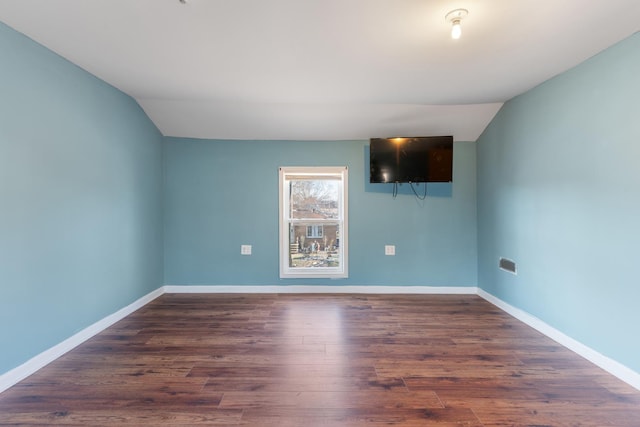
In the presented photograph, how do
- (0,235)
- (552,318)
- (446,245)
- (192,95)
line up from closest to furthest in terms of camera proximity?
(0,235)
(552,318)
(192,95)
(446,245)

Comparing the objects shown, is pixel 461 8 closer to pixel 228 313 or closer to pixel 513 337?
pixel 513 337

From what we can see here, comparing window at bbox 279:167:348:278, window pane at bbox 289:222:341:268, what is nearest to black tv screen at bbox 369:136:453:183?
window at bbox 279:167:348:278

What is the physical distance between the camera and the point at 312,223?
3.78 metres

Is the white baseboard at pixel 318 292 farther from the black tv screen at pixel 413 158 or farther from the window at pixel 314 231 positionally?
the black tv screen at pixel 413 158

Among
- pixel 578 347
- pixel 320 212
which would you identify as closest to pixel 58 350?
pixel 320 212

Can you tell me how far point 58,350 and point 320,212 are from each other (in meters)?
2.76

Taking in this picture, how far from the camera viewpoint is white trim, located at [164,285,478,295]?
11.9 ft

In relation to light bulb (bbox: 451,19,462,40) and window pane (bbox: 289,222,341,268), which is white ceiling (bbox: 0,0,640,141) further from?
window pane (bbox: 289,222,341,268)

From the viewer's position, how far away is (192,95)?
283 cm

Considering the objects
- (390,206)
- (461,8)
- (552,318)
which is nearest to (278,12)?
(461,8)

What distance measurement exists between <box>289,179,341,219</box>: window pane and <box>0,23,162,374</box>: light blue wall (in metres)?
1.77

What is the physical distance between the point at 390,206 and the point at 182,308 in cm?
270

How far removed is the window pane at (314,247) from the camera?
3.80m

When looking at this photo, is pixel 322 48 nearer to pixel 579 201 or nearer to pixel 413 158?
pixel 413 158
